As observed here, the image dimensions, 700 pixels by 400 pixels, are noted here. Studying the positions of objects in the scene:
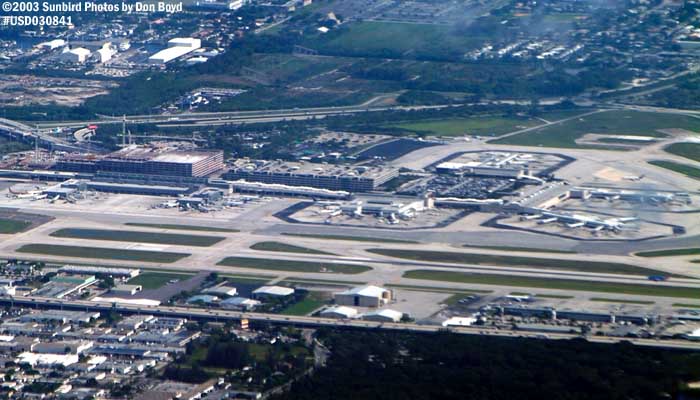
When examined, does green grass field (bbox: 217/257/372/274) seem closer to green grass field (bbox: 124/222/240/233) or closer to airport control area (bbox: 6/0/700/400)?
airport control area (bbox: 6/0/700/400)

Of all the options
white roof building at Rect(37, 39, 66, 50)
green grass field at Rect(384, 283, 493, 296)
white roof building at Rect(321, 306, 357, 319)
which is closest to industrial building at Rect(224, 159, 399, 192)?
green grass field at Rect(384, 283, 493, 296)

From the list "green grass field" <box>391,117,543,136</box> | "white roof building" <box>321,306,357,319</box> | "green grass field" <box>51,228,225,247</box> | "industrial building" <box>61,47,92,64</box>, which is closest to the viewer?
"white roof building" <box>321,306,357,319</box>

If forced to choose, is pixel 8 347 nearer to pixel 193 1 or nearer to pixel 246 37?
pixel 246 37

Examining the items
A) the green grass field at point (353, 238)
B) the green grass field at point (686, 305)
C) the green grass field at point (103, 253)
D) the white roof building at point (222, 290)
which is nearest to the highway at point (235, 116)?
the green grass field at point (353, 238)

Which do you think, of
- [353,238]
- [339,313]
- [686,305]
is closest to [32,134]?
[353,238]

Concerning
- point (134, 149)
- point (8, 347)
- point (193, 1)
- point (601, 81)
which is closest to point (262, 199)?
point (134, 149)
